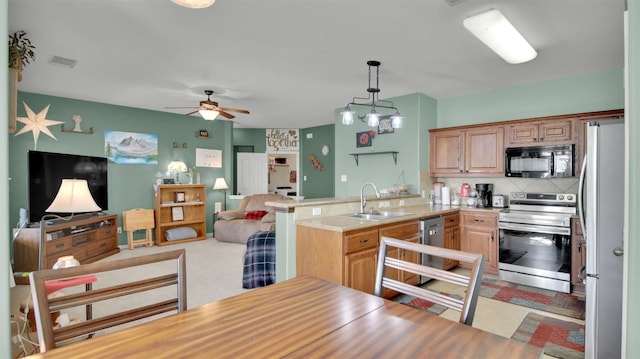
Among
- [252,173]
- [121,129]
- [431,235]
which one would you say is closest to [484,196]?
[431,235]

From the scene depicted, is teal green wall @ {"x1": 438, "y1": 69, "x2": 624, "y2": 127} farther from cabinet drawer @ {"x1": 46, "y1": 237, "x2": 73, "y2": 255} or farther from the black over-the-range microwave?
cabinet drawer @ {"x1": 46, "y1": 237, "x2": 73, "y2": 255}

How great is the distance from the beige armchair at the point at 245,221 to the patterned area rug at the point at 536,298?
359cm

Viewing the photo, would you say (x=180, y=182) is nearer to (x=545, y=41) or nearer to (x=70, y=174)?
(x=70, y=174)

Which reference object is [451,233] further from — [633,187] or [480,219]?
[633,187]

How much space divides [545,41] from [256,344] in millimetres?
3695

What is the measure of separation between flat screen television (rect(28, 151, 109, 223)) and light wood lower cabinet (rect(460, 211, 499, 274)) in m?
5.57

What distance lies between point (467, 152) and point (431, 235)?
162 cm

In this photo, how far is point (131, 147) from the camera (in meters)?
6.18

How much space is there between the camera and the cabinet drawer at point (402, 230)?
3.23 meters

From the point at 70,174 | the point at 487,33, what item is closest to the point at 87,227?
the point at 70,174

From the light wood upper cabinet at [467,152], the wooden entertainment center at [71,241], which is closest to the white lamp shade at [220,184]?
the wooden entertainment center at [71,241]

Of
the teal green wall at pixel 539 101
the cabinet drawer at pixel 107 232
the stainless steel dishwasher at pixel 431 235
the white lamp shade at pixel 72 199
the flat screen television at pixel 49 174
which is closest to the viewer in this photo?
the white lamp shade at pixel 72 199

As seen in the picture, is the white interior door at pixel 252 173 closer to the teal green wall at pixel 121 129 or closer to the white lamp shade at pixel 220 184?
the teal green wall at pixel 121 129

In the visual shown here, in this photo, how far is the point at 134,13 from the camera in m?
2.65
